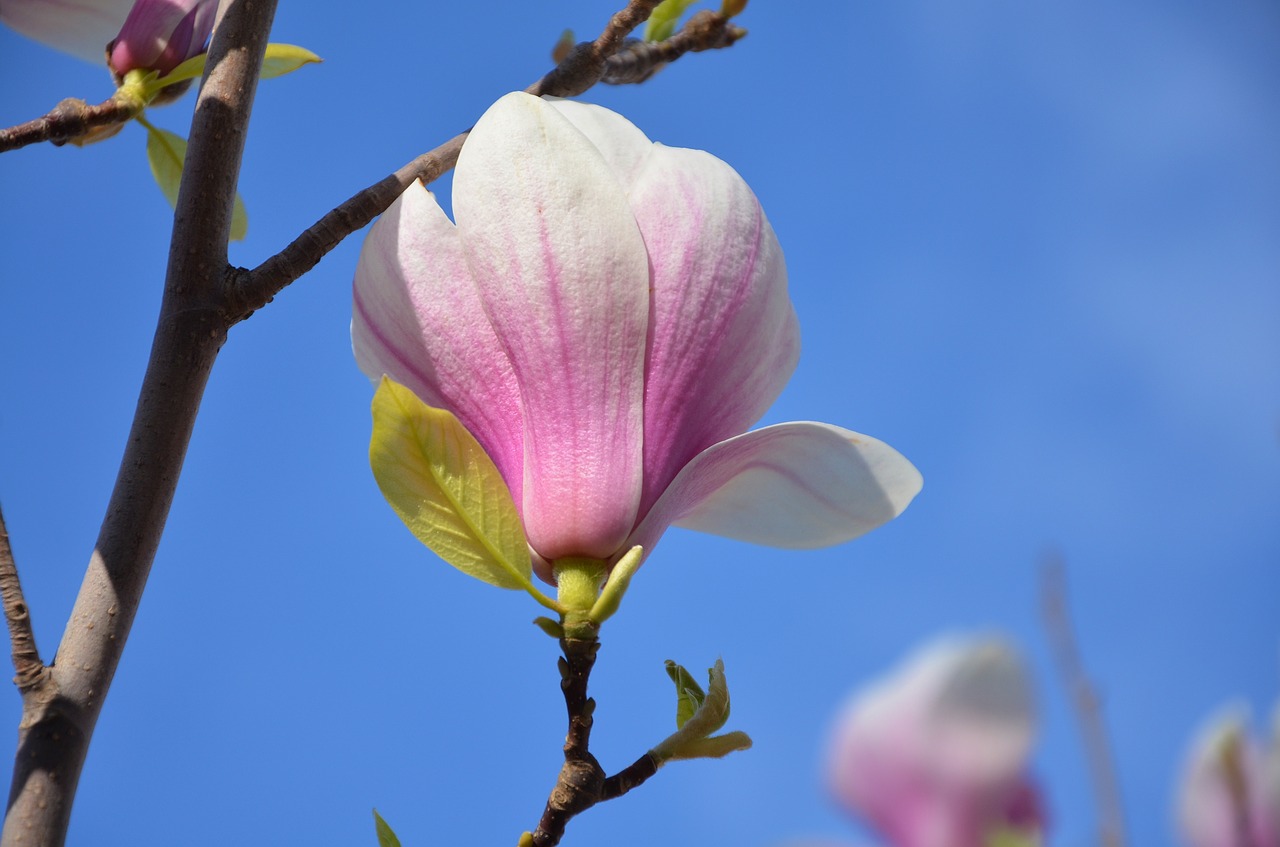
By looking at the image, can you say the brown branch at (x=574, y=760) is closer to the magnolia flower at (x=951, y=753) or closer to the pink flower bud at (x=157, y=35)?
the magnolia flower at (x=951, y=753)

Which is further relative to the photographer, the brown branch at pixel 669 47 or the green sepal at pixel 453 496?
the brown branch at pixel 669 47

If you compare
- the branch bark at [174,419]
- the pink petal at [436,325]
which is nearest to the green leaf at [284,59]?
the branch bark at [174,419]

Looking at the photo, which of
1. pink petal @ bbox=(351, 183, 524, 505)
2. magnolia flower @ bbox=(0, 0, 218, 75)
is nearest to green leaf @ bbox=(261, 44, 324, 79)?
magnolia flower @ bbox=(0, 0, 218, 75)

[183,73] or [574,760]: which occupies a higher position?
[183,73]

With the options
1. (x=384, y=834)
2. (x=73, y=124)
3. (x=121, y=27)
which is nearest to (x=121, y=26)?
(x=121, y=27)

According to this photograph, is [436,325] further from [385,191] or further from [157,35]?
[157,35]

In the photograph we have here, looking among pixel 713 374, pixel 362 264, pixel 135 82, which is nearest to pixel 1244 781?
pixel 713 374
